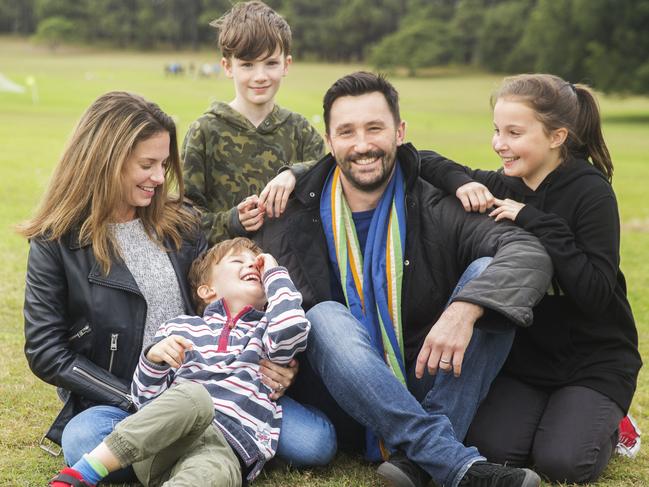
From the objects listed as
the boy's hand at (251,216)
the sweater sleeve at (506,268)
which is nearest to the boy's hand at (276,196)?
the boy's hand at (251,216)

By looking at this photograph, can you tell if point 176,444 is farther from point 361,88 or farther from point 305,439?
point 361,88

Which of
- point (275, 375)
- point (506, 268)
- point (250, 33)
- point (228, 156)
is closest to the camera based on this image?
point (506, 268)

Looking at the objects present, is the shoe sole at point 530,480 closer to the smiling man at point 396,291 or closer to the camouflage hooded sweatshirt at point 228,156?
the smiling man at point 396,291

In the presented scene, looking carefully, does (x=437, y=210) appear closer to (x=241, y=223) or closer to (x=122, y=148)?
(x=241, y=223)

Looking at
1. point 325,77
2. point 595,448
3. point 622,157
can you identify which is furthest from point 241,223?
point 325,77

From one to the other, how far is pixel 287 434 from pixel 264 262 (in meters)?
0.81

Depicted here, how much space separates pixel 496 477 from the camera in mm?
3439

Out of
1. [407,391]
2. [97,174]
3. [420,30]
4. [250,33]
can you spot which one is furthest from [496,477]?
[420,30]

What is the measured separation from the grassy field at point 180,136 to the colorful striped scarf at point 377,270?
576 millimetres

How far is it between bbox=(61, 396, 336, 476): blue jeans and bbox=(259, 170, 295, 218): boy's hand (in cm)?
94

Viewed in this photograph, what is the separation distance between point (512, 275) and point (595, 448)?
3.10ft

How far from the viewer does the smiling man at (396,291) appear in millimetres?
3588

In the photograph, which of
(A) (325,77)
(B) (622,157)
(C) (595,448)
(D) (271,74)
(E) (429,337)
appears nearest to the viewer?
(E) (429,337)

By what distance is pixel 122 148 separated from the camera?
4.10 metres
